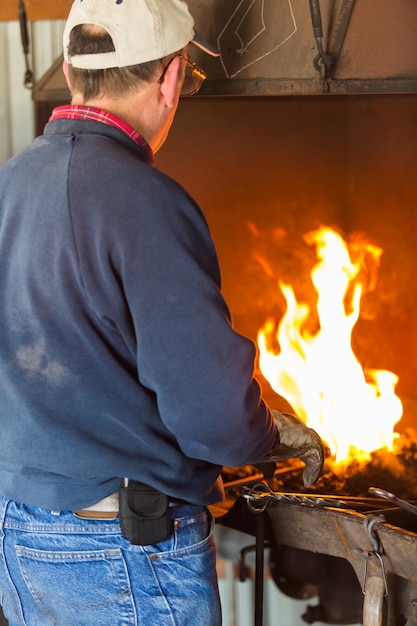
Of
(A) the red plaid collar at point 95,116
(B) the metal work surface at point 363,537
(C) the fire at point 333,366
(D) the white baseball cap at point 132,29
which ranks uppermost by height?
(D) the white baseball cap at point 132,29

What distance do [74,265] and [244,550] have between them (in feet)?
3.09

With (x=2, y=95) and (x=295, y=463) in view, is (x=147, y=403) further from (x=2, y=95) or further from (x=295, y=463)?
(x=2, y=95)

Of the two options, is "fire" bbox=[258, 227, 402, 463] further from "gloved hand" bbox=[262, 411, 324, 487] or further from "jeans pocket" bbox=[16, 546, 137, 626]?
"jeans pocket" bbox=[16, 546, 137, 626]

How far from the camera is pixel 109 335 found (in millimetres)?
1121

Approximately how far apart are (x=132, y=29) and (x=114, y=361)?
46 cm

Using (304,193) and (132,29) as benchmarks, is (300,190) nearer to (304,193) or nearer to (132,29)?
(304,193)

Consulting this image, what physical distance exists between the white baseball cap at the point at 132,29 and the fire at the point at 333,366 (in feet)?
3.80

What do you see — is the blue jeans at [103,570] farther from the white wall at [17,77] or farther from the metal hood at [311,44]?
the white wall at [17,77]

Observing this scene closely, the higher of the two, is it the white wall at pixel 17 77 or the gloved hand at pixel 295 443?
the white wall at pixel 17 77

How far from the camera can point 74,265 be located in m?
1.10

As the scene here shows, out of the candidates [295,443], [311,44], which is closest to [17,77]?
[311,44]

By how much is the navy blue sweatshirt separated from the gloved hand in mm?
186

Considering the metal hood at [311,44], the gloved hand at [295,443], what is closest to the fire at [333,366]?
the gloved hand at [295,443]

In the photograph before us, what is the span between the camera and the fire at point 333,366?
7.30ft
